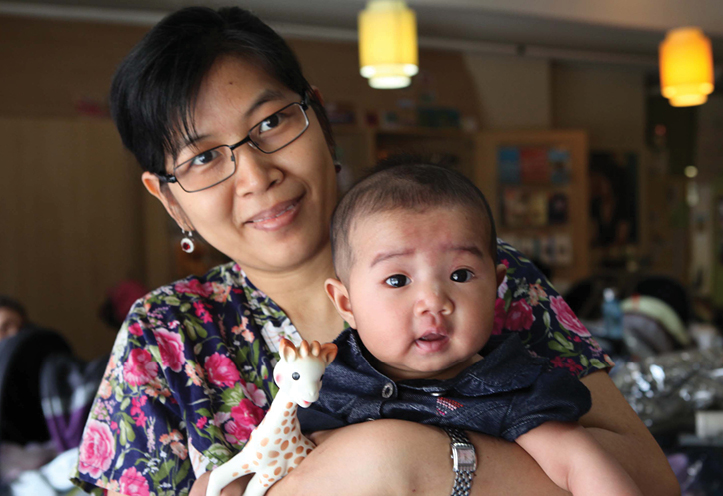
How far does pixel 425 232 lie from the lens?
40.0 inches

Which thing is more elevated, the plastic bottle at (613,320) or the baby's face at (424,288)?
the baby's face at (424,288)

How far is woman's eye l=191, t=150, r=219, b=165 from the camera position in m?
1.20

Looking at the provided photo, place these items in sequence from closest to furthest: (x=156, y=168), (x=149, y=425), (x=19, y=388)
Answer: (x=149, y=425) → (x=156, y=168) → (x=19, y=388)

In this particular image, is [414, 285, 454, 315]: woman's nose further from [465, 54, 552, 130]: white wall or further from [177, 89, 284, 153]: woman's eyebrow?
[465, 54, 552, 130]: white wall

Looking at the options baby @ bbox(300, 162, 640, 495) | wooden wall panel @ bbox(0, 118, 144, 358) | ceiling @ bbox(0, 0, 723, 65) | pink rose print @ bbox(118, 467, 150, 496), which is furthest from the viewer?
ceiling @ bbox(0, 0, 723, 65)

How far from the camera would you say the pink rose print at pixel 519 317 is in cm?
124

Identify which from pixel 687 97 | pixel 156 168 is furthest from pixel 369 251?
pixel 687 97

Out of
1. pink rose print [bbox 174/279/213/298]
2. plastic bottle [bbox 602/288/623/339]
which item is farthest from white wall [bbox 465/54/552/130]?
pink rose print [bbox 174/279/213/298]

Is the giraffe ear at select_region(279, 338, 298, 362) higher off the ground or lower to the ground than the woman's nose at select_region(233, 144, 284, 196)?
lower

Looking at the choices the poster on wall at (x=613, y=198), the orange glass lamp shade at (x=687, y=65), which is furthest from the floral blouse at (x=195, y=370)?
the poster on wall at (x=613, y=198)

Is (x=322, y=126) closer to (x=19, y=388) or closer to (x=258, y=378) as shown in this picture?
(x=258, y=378)

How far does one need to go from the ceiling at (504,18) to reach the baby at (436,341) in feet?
12.0

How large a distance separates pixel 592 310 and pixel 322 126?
340 centimetres

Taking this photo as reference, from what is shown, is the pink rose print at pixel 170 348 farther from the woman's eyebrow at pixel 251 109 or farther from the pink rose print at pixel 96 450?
the woman's eyebrow at pixel 251 109
